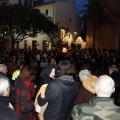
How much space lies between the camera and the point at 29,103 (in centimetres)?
480

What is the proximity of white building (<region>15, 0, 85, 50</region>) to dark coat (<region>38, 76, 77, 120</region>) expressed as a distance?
130ft

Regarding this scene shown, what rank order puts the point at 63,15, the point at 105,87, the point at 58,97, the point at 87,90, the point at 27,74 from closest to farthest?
the point at 105,87 → the point at 58,97 → the point at 27,74 → the point at 87,90 → the point at 63,15

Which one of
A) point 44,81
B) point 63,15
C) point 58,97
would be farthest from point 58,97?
point 63,15

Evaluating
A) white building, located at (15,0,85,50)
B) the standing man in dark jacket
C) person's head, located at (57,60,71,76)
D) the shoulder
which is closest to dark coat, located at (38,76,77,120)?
the standing man in dark jacket

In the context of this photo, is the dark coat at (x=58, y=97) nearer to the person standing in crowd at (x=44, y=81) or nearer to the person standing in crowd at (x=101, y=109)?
the person standing in crowd at (x=44, y=81)

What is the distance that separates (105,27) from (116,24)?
2.99m

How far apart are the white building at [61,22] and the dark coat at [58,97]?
130 ft

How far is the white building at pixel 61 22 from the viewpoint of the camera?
4559cm

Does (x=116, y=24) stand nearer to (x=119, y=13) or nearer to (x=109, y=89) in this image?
(x=119, y=13)

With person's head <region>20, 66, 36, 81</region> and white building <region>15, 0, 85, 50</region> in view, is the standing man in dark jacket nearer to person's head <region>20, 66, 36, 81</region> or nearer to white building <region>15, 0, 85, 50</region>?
person's head <region>20, 66, 36, 81</region>

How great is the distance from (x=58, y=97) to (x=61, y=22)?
43.5 metres

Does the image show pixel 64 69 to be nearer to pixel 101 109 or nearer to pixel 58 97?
pixel 58 97

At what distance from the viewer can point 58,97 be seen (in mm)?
4367

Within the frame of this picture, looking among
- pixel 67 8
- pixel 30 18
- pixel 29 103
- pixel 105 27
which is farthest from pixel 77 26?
pixel 29 103
